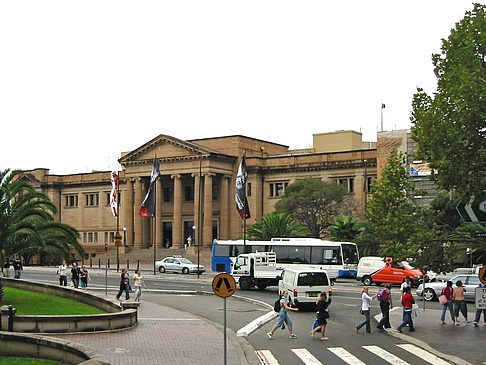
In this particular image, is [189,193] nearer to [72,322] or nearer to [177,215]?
[177,215]

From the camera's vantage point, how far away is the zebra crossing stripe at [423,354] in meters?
17.0

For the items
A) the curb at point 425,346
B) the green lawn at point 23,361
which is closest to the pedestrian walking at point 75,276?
the curb at point 425,346

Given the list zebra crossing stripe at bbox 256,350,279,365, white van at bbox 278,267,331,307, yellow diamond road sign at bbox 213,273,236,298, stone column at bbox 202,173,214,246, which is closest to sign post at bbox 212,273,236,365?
yellow diamond road sign at bbox 213,273,236,298

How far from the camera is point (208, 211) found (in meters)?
79.3

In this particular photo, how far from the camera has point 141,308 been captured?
2941 cm

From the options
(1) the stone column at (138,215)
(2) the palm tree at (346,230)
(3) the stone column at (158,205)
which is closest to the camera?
(2) the palm tree at (346,230)

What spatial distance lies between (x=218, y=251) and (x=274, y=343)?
1266 inches

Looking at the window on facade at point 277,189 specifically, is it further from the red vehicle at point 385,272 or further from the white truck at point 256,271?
the white truck at point 256,271

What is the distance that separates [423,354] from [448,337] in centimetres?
327

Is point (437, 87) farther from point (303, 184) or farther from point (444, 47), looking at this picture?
point (303, 184)

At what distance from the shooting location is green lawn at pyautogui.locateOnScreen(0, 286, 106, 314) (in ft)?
78.8

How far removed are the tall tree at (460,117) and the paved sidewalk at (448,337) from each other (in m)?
4.33

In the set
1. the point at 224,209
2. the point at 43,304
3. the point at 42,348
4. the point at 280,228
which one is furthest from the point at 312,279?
the point at 224,209

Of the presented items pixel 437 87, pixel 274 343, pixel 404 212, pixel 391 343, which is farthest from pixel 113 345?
Answer: pixel 437 87
